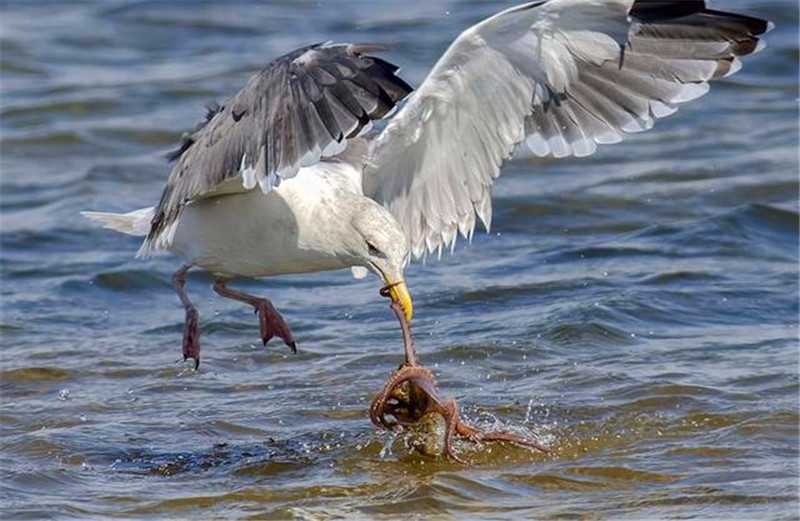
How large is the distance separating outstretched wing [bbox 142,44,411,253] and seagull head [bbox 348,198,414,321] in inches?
18.5

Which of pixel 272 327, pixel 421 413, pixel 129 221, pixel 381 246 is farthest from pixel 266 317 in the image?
pixel 421 413

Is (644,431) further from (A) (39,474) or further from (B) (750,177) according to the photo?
(B) (750,177)

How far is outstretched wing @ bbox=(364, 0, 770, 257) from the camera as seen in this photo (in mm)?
6164

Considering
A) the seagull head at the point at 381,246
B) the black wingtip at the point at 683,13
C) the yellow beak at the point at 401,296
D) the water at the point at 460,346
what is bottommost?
the water at the point at 460,346

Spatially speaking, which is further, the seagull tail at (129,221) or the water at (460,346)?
the seagull tail at (129,221)

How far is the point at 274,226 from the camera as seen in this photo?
649cm

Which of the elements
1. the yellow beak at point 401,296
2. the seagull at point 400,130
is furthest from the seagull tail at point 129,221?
the yellow beak at point 401,296

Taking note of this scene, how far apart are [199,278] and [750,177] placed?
3708 millimetres

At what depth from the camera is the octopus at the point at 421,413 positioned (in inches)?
247

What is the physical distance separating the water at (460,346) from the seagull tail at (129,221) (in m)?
0.75

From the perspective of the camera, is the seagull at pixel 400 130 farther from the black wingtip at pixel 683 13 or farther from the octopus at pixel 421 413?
the octopus at pixel 421 413

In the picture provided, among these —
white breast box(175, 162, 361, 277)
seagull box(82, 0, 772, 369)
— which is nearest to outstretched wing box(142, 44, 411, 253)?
seagull box(82, 0, 772, 369)

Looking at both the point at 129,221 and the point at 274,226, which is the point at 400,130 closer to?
the point at 274,226

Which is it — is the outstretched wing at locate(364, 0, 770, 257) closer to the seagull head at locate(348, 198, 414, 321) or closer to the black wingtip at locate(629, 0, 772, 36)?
the black wingtip at locate(629, 0, 772, 36)
